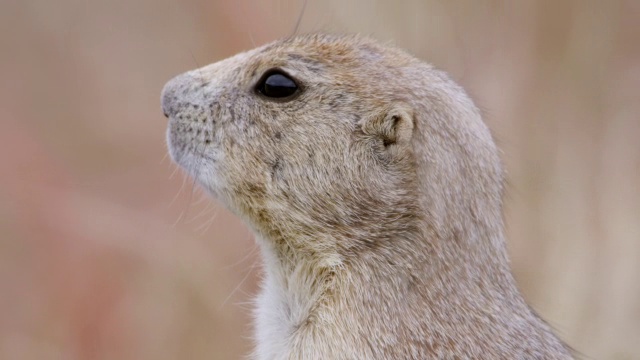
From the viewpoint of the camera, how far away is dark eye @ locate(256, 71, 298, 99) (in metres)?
2.86

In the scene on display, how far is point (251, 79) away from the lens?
2.92 m

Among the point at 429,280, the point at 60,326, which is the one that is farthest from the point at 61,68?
the point at 429,280

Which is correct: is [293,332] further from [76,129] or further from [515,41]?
[515,41]

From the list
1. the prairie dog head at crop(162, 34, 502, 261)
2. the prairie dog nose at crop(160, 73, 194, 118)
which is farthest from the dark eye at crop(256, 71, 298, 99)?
the prairie dog nose at crop(160, 73, 194, 118)

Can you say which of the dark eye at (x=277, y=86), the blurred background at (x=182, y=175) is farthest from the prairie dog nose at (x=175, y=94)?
the blurred background at (x=182, y=175)

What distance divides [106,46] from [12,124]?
2.04 ft

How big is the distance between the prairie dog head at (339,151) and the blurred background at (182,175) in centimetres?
183

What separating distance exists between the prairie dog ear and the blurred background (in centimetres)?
198

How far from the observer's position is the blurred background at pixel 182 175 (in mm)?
5137

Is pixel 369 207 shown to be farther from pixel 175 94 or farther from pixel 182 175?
pixel 182 175

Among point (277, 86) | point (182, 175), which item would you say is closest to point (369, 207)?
point (277, 86)

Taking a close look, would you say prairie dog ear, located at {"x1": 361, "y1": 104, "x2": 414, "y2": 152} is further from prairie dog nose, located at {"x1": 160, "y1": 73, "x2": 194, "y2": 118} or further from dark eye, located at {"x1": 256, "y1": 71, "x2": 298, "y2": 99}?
prairie dog nose, located at {"x1": 160, "y1": 73, "x2": 194, "y2": 118}

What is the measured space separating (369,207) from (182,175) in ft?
6.95

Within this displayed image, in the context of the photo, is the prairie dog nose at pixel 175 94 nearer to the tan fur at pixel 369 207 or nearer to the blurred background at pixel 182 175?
the tan fur at pixel 369 207
